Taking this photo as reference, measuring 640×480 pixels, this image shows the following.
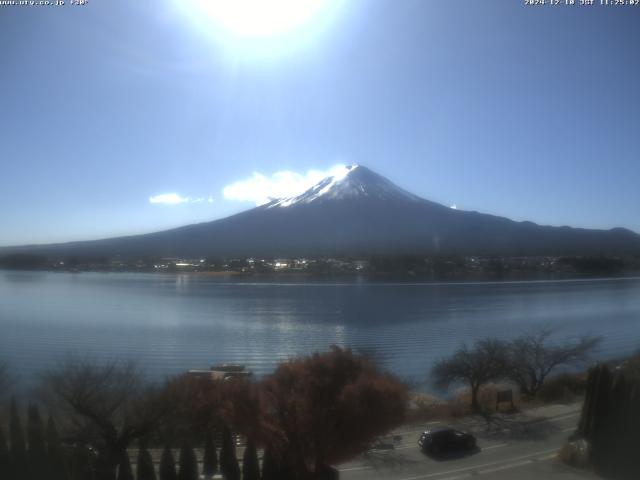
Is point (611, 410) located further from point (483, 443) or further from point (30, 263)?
point (30, 263)

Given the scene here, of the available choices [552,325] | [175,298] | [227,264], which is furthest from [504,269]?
[175,298]

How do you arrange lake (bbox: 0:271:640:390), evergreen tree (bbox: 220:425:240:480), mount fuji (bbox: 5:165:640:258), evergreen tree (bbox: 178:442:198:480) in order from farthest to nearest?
mount fuji (bbox: 5:165:640:258)
lake (bbox: 0:271:640:390)
evergreen tree (bbox: 220:425:240:480)
evergreen tree (bbox: 178:442:198:480)

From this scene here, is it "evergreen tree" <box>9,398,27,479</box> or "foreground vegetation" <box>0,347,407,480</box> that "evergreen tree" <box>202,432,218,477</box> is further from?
"evergreen tree" <box>9,398,27,479</box>

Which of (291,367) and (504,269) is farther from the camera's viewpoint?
(504,269)

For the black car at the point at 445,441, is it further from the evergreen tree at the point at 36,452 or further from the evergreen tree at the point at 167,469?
the evergreen tree at the point at 36,452

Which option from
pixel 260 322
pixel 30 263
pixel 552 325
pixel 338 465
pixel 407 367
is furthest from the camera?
pixel 30 263

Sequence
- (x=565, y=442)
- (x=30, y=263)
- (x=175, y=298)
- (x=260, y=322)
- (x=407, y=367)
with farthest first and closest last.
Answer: (x=30, y=263) < (x=175, y=298) < (x=260, y=322) < (x=407, y=367) < (x=565, y=442)

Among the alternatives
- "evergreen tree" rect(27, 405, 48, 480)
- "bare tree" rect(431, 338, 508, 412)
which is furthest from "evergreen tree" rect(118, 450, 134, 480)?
"bare tree" rect(431, 338, 508, 412)
